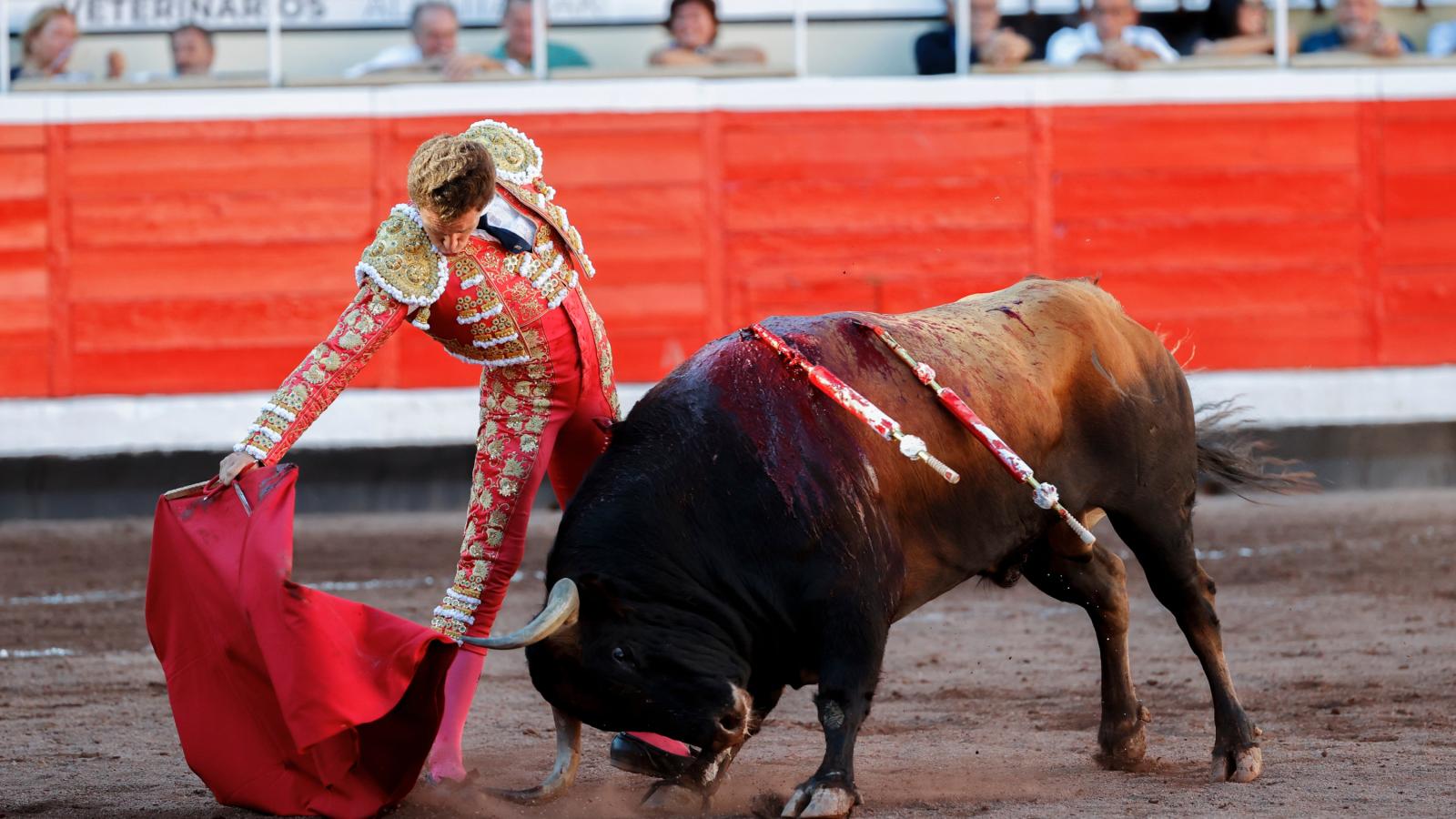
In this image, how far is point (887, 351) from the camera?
10.3 ft

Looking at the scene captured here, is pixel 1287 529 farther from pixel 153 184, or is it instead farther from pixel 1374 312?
pixel 153 184

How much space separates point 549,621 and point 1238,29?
6586 millimetres

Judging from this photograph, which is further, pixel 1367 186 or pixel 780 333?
pixel 1367 186

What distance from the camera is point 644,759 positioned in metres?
2.99

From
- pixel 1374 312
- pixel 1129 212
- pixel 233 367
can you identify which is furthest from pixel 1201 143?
pixel 233 367

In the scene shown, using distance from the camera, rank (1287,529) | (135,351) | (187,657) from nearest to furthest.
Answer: (187,657) → (1287,529) → (135,351)

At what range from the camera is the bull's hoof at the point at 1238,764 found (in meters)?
3.21

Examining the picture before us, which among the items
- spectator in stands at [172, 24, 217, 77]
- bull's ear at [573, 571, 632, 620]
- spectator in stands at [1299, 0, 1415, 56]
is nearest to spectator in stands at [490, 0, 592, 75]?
spectator in stands at [172, 24, 217, 77]

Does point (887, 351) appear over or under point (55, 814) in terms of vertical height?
over

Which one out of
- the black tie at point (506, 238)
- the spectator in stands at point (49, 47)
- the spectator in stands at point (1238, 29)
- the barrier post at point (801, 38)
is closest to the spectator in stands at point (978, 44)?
the barrier post at point (801, 38)

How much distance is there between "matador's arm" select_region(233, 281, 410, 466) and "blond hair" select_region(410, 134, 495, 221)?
0.63 ft

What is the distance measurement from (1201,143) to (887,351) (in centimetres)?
570

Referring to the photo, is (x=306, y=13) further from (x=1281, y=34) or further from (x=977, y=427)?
(x=977, y=427)

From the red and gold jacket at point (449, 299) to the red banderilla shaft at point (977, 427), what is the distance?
1.76 ft
